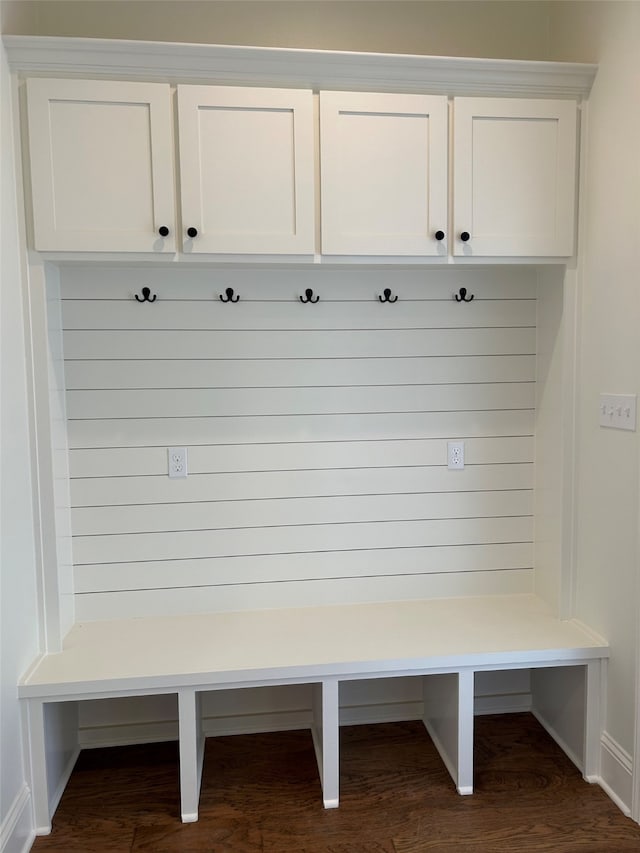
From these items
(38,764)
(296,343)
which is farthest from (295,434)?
(38,764)

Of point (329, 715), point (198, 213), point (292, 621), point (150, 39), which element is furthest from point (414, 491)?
point (150, 39)

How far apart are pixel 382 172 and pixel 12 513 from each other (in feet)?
5.18

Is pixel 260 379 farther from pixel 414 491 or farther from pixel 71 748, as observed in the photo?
pixel 71 748

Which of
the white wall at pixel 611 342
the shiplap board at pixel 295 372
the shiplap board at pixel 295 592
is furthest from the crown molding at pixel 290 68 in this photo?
the shiplap board at pixel 295 592

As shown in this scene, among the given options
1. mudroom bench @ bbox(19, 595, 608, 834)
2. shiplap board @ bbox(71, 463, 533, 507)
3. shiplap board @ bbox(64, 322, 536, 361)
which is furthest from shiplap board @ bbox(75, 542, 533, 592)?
shiplap board @ bbox(64, 322, 536, 361)

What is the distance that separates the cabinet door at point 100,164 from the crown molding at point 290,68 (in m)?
0.06

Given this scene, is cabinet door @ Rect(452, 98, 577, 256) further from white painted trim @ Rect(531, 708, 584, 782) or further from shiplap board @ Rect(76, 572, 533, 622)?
white painted trim @ Rect(531, 708, 584, 782)

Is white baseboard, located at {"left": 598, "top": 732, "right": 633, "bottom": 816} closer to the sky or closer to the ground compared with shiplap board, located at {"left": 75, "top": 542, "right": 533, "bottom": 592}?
closer to the ground

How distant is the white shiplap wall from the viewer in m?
2.28

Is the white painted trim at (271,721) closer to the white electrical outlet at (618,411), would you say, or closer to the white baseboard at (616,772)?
the white baseboard at (616,772)

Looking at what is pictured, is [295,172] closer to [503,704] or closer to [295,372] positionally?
[295,372]

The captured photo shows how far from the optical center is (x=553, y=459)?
2316mm

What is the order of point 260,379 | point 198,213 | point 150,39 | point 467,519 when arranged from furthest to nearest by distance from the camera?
point 467,519 → point 260,379 → point 150,39 → point 198,213

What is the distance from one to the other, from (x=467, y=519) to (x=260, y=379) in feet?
3.31
